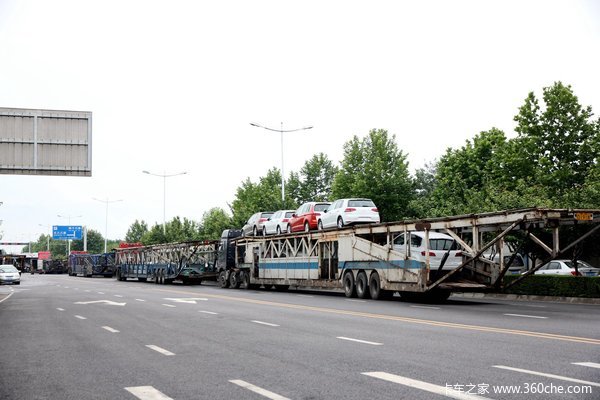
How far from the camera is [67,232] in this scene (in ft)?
406

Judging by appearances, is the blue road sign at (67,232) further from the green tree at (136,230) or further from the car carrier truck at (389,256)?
the car carrier truck at (389,256)

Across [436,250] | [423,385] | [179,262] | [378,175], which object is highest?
[378,175]

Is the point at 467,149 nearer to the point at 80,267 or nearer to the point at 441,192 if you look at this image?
the point at 441,192

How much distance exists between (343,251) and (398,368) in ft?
63.3

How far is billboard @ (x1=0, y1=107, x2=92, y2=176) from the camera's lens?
91.7ft

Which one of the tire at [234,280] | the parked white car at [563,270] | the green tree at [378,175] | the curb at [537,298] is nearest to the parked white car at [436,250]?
the curb at [537,298]

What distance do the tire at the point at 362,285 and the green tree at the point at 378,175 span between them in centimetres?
3170

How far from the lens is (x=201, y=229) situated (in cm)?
9669

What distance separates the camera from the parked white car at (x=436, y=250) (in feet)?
78.1

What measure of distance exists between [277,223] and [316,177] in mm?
57648

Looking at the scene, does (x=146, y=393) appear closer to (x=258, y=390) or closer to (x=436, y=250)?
(x=258, y=390)

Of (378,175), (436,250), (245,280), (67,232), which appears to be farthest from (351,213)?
(67,232)

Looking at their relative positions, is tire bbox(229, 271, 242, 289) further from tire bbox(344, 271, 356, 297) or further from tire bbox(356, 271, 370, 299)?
tire bbox(356, 271, 370, 299)

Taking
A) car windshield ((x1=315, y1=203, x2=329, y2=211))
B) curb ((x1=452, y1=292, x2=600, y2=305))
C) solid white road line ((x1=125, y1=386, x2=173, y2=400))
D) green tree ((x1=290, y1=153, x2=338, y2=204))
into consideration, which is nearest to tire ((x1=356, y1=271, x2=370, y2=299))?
curb ((x1=452, y1=292, x2=600, y2=305))
